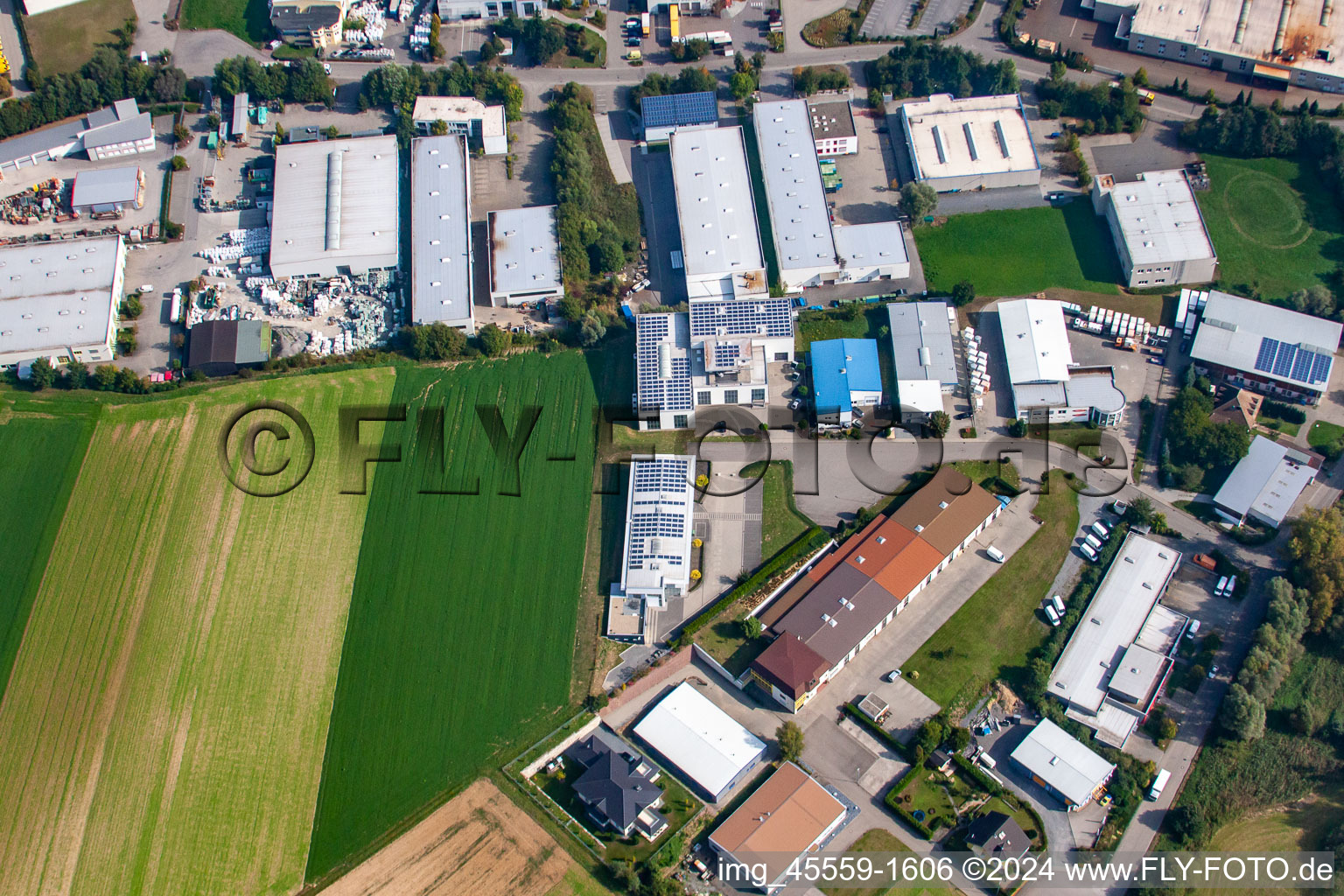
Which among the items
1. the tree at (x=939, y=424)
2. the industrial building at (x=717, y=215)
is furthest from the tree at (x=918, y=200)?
the tree at (x=939, y=424)

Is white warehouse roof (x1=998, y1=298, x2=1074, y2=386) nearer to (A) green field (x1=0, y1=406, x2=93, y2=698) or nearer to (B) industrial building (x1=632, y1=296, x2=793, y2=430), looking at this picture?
(B) industrial building (x1=632, y1=296, x2=793, y2=430)

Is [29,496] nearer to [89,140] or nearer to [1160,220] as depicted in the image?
[89,140]

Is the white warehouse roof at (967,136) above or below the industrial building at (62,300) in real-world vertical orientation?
above

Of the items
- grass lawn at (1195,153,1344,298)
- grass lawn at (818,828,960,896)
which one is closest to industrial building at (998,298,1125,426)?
grass lawn at (1195,153,1344,298)

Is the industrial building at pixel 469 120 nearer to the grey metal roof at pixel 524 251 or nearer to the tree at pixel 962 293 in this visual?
the grey metal roof at pixel 524 251

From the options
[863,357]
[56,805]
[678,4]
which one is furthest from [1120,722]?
[678,4]
